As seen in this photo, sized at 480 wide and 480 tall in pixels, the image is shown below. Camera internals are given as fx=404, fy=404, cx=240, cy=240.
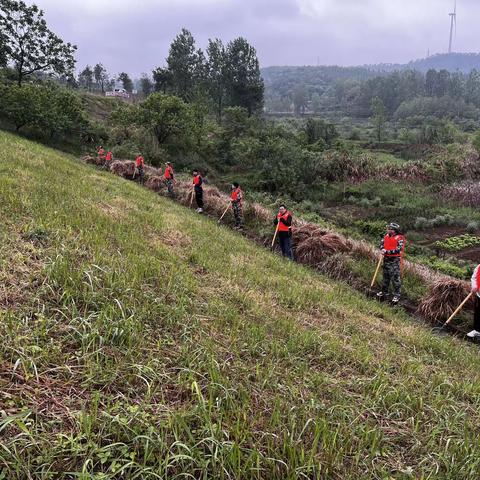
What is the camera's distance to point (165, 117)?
35.8m

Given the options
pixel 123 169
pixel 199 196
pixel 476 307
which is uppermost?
pixel 123 169

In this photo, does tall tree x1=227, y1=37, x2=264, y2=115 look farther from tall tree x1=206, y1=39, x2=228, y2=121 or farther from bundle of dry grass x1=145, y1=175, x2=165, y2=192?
bundle of dry grass x1=145, y1=175, x2=165, y2=192

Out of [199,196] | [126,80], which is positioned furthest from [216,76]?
[199,196]

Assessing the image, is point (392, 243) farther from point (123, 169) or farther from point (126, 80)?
point (126, 80)

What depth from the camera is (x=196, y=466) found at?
2.69 meters

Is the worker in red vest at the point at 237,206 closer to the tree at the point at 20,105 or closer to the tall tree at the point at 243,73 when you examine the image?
the tree at the point at 20,105

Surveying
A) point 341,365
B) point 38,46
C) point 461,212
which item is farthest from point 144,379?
point 38,46

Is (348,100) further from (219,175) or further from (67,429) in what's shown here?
(67,429)

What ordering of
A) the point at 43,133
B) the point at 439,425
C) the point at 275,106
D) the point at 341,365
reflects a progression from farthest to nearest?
1. the point at 275,106
2. the point at 43,133
3. the point at 341,365
4. the point at 439,425

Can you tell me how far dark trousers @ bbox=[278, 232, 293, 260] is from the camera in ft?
41.7

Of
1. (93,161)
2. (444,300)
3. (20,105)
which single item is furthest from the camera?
(20,105)

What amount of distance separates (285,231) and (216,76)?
5952 cm

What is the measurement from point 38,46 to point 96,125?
8.98 m

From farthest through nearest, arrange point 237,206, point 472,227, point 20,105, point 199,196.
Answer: point 20,105, point 472,227, point 199,196, point 237,206
